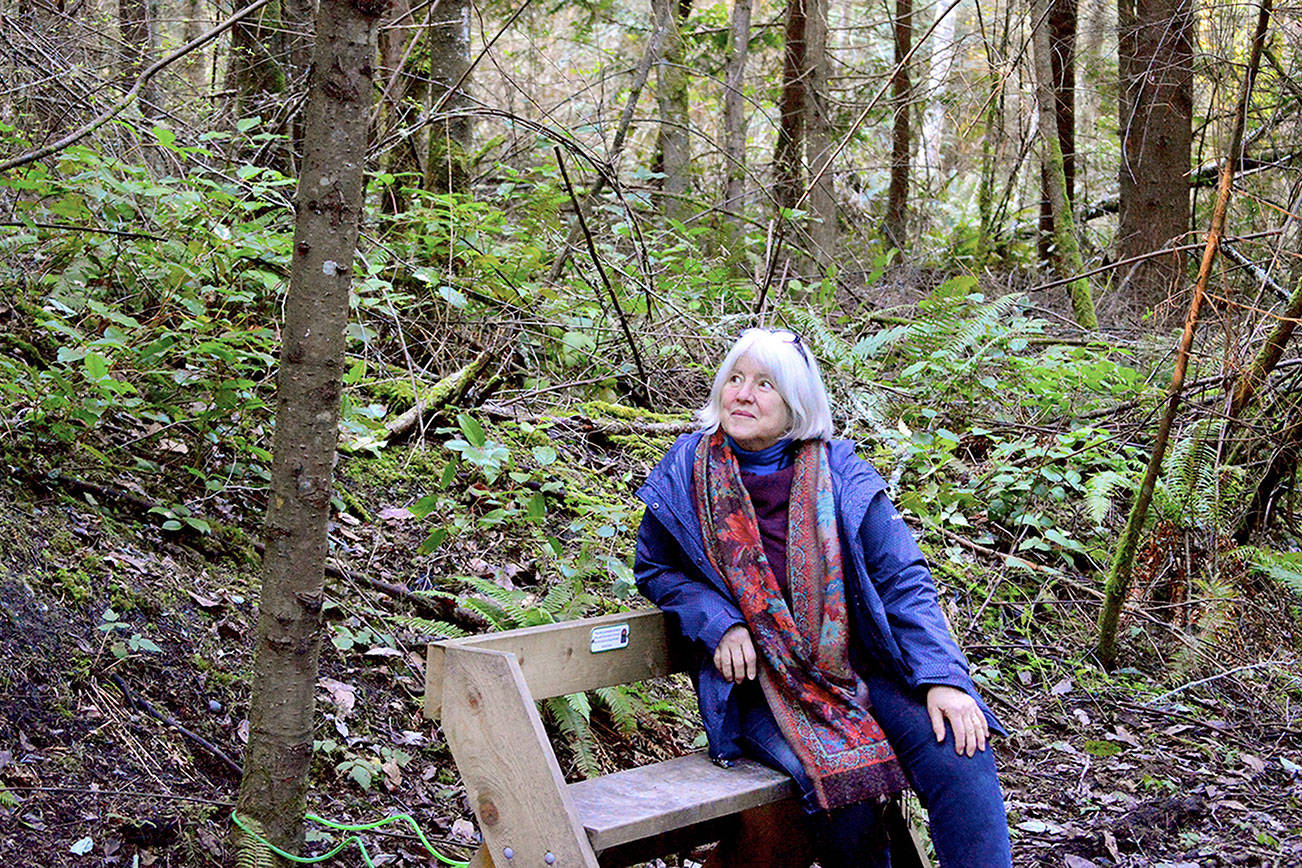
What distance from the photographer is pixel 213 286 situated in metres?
4.82

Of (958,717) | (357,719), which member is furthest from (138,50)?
(958,717)

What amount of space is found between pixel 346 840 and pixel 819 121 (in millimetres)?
8696

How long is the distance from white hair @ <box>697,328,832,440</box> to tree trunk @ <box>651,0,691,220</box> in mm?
6151

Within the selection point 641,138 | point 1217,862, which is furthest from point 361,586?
point 641,138

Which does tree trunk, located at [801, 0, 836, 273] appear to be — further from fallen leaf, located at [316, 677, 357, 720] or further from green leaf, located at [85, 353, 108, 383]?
green leaf, located at [85, 353, 108, 383]

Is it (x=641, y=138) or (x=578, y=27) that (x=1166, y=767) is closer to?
(x=578, y=27)

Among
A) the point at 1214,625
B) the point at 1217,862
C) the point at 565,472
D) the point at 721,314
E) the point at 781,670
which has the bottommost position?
the point at 1217,862

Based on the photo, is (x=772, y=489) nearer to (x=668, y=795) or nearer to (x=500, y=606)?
(x=668, y=795)

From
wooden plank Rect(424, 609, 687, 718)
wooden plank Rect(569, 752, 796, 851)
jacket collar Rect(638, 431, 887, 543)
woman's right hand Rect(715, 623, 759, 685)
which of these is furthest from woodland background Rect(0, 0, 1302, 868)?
woman's right hand Rect(715, 623, 759, 685)

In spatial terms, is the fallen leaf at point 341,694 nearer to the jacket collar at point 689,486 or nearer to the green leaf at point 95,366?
the green leaf at point 95,366

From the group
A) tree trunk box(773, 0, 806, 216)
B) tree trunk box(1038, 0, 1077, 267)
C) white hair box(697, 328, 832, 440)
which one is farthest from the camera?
tree trunk box(1038, 0, 1077, 267)

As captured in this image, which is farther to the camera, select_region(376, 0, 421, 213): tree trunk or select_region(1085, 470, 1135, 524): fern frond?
select_region(376, 0, 421, 213): tree trunk

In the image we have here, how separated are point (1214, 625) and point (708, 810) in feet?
13.5

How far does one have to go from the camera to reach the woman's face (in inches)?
135
